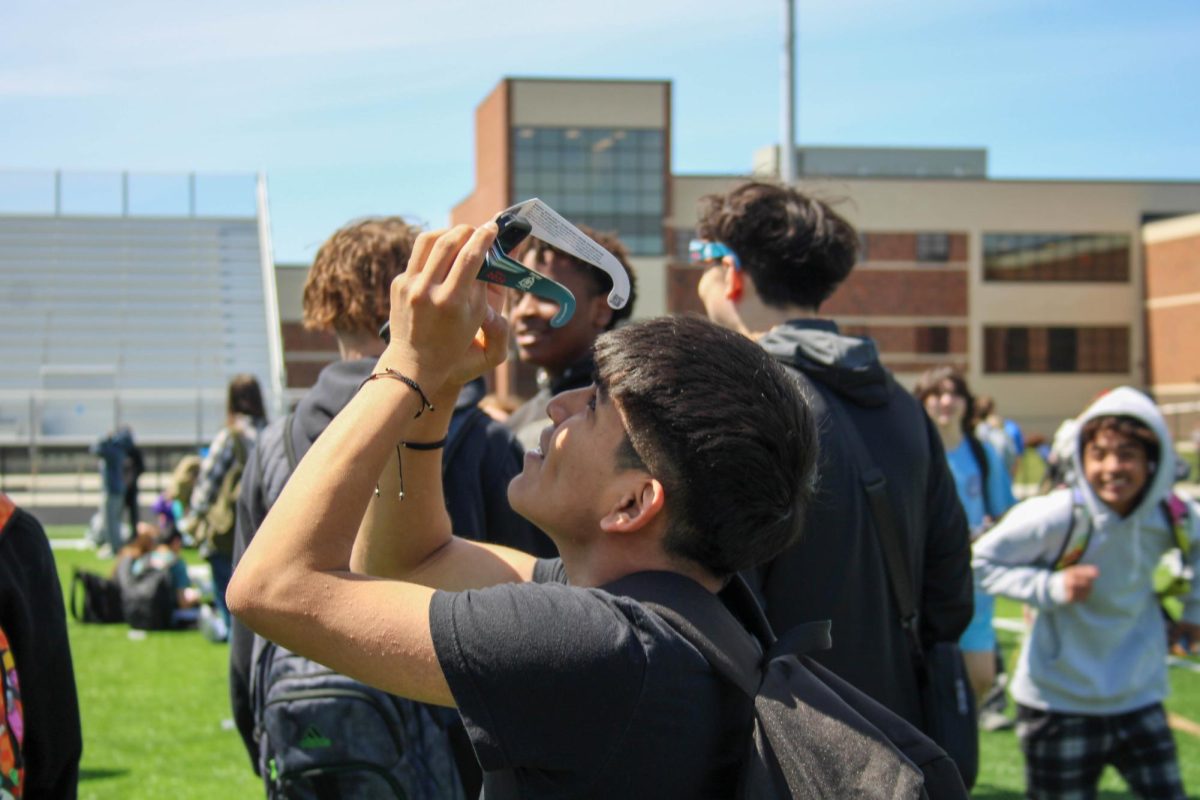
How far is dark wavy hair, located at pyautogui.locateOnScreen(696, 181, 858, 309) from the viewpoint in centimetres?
329

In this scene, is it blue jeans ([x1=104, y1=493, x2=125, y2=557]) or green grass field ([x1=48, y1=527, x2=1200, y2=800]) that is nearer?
green grass field ([x1=48, y1=527, x2=1200, y2=800])

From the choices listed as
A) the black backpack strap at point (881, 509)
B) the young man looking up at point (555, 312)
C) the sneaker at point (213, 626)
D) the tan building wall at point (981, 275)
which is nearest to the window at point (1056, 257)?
the tan building wall at point (981, 275)

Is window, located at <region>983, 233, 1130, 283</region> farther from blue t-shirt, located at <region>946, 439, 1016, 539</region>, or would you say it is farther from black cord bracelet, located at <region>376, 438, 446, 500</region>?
black cord bracelet, located at <region>376, 438, 446, 500</region>

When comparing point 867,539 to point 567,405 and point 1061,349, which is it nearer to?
point 567,405

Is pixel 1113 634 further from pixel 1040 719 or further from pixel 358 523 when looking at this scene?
pixel 358 523

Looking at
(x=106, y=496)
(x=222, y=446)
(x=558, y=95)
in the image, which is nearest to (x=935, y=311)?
(x=558, y=95)

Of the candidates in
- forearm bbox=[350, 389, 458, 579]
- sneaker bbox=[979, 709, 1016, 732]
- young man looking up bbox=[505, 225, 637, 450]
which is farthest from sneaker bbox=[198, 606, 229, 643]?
forearm bbox=[350, 389, 458, 579]

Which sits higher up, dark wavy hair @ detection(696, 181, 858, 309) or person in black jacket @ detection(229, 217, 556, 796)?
dark wavy hair @ detection(696, 181, 858, 309)

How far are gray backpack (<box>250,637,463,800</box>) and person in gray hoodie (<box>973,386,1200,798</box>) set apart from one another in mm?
2691

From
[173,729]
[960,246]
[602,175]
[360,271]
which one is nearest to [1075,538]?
[360,271]

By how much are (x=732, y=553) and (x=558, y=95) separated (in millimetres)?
61667

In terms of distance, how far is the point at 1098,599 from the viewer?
4.85 m

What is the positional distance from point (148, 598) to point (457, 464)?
A: 30.6ft

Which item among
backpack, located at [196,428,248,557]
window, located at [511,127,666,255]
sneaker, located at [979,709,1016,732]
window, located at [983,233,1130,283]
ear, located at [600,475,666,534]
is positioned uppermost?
window, located at [511,127,666,255]
